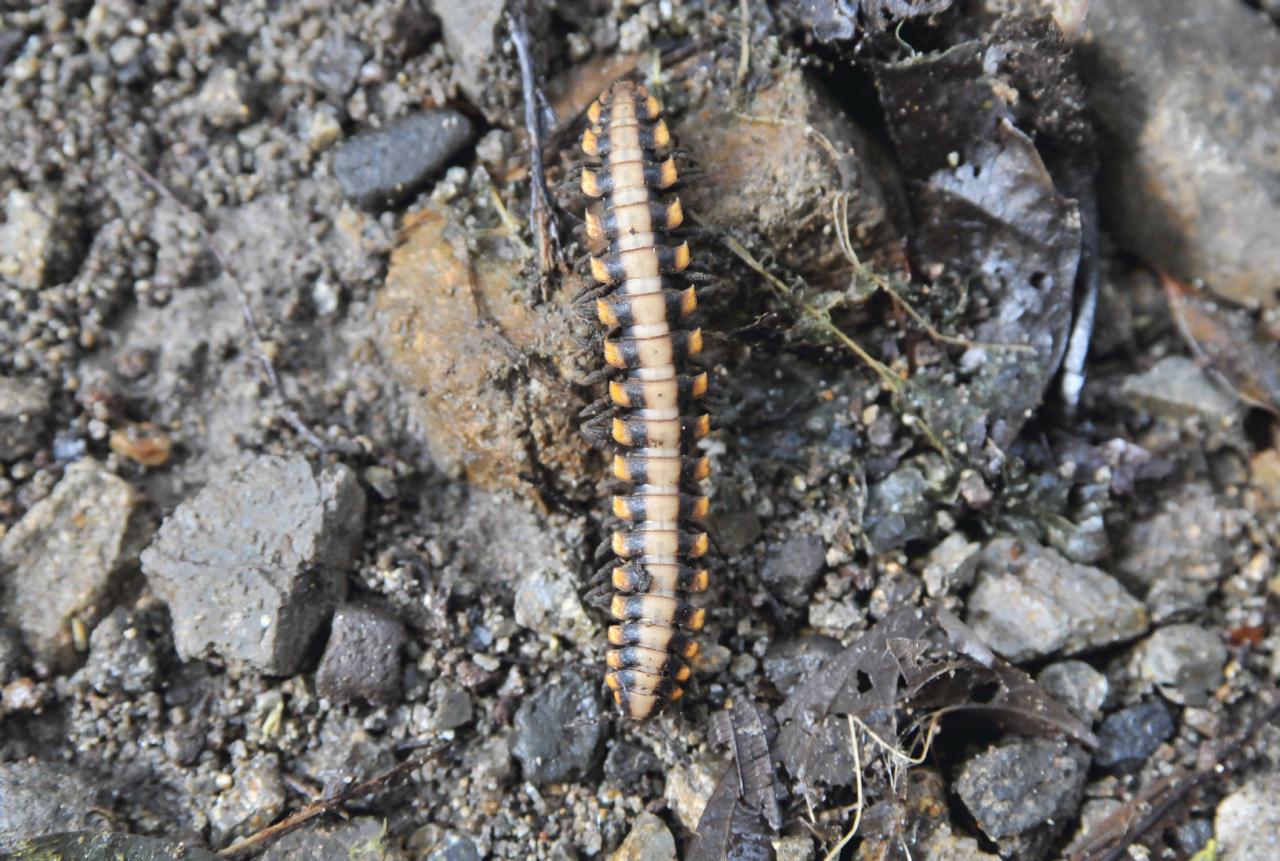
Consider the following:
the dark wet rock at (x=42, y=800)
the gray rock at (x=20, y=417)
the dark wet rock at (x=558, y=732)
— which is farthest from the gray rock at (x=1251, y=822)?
the gray rock at (x=20, y=417)

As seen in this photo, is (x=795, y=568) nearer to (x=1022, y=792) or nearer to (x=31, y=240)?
(x=1022, y=792)

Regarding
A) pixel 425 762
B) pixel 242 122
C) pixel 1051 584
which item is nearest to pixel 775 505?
pixel 1051 584

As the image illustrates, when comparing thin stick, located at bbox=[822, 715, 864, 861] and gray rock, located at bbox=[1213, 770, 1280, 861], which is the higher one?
thin stick, located at bbox=[822, 715, 864, 861]

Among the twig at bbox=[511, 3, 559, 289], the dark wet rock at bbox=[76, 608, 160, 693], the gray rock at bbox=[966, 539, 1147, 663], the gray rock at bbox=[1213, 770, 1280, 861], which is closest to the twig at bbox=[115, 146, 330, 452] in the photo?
the dark wet rock at bbox=[76, 608, 160, 693]

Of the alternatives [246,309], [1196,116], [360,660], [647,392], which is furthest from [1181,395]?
[246,309]

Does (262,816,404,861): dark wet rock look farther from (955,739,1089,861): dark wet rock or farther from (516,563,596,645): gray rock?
(955,739,1089,861): dark wet rock

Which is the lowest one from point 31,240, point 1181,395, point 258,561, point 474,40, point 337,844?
point 337,844
